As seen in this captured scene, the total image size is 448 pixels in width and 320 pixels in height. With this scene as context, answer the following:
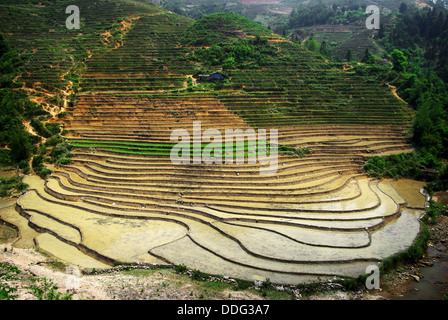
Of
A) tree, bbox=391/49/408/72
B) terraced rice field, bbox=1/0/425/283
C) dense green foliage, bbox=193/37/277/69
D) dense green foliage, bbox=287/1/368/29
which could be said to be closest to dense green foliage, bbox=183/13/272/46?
dense green foliage, bbox=193/37/277/69

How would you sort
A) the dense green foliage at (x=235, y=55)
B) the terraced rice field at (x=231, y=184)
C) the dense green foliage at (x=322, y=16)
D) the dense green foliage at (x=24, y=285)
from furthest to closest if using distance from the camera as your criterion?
1. the dense green foliage at (x=322, y=16)
2. the dense green foliage at (x=235, y=55)
3. the terraced rice field at (x=231, y=184)
4. the dense green foliage at (x=24, y=285)

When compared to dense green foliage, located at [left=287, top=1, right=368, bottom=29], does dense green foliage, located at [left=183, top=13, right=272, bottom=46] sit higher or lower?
lower

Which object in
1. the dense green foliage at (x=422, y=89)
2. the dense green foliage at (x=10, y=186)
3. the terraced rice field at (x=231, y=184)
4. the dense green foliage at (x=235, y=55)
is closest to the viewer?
the terraced rice field at (x=231, y=184)

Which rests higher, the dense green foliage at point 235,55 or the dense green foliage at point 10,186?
the dense green foliage at point 235,55

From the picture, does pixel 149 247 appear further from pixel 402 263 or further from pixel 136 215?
pixel 402 263

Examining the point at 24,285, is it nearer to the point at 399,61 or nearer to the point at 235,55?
the point at 235,55

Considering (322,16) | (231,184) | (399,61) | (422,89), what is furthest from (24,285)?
(322,16)

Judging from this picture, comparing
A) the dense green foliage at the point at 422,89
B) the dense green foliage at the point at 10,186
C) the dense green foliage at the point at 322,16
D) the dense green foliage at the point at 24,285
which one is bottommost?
the dense green foliage at the point at 24,285

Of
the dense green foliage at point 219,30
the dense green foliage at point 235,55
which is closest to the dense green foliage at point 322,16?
the dense green foliage at point 219,30

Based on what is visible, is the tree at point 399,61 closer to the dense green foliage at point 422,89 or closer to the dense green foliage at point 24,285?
the dense green foliage at point 422,89

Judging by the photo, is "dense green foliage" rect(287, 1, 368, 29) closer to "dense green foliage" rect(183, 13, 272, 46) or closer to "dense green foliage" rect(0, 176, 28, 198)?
"dense green foliage" rect(183, 13, 272, 46)
